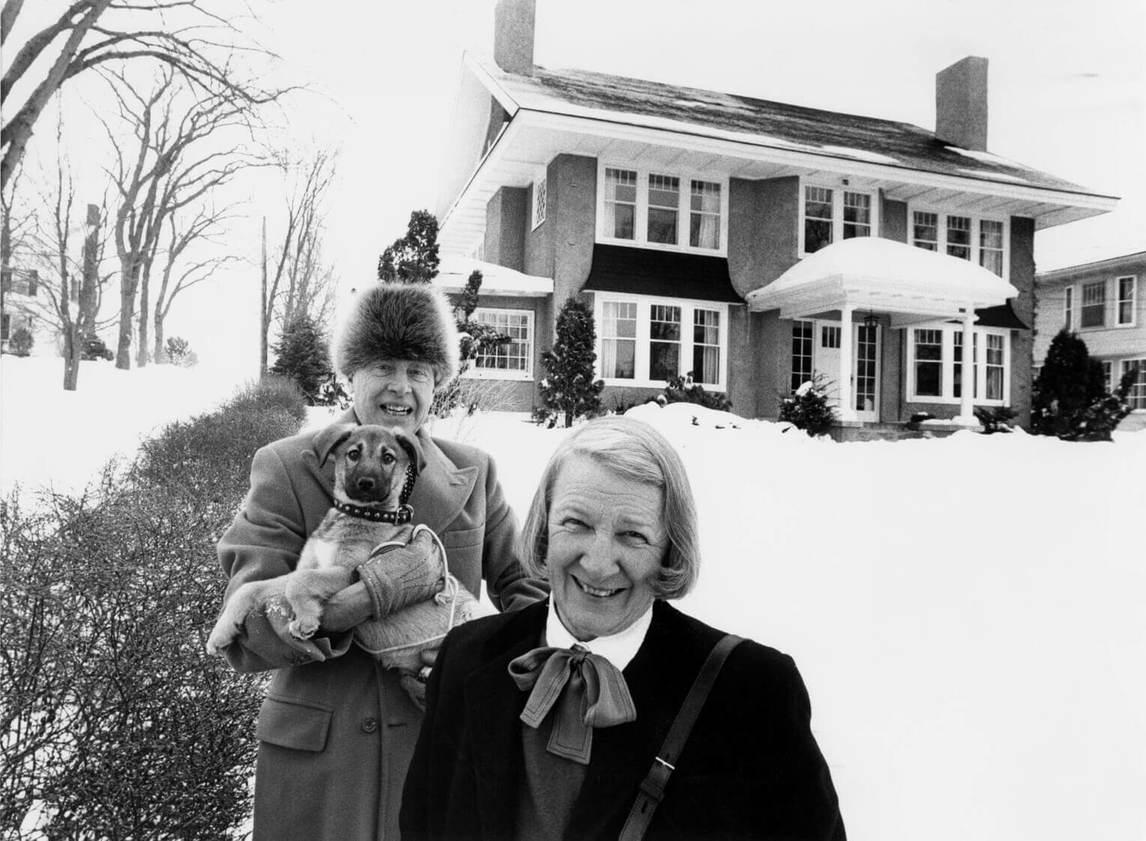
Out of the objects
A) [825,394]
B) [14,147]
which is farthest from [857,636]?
[14,147]

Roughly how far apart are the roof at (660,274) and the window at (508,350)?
7.55 ft

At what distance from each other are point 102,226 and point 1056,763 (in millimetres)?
4104

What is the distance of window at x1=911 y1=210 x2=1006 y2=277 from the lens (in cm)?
407

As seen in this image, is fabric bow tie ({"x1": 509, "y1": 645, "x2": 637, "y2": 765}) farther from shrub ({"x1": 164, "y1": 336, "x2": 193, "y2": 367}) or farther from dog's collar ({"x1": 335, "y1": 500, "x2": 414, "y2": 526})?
shrub ({"x1": 164, "y1": 336, "x2": 193, "y2": 367})

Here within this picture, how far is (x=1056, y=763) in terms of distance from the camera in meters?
2.90

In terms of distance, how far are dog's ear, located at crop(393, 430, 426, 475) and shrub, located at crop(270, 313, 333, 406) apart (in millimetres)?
1351

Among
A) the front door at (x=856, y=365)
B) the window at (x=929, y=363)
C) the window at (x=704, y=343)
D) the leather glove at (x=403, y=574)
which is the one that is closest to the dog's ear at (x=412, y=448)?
the leather glove at (x=403, y=574)

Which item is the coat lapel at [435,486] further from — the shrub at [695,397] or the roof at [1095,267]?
the shrub at [695,397]

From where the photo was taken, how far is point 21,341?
3549 mm

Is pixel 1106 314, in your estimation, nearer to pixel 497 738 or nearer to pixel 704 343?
pixel 497 738

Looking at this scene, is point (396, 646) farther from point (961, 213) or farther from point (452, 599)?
point (961, 213)

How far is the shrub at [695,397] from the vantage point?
441 centimetres

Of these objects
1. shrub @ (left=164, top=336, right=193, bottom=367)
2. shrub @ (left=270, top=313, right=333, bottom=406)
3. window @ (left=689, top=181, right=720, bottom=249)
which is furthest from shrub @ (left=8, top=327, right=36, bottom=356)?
window @ (left=689, top=181, right=720, bottom=249)

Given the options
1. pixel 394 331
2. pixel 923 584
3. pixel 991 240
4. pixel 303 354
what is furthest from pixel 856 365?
pixel 394 331
